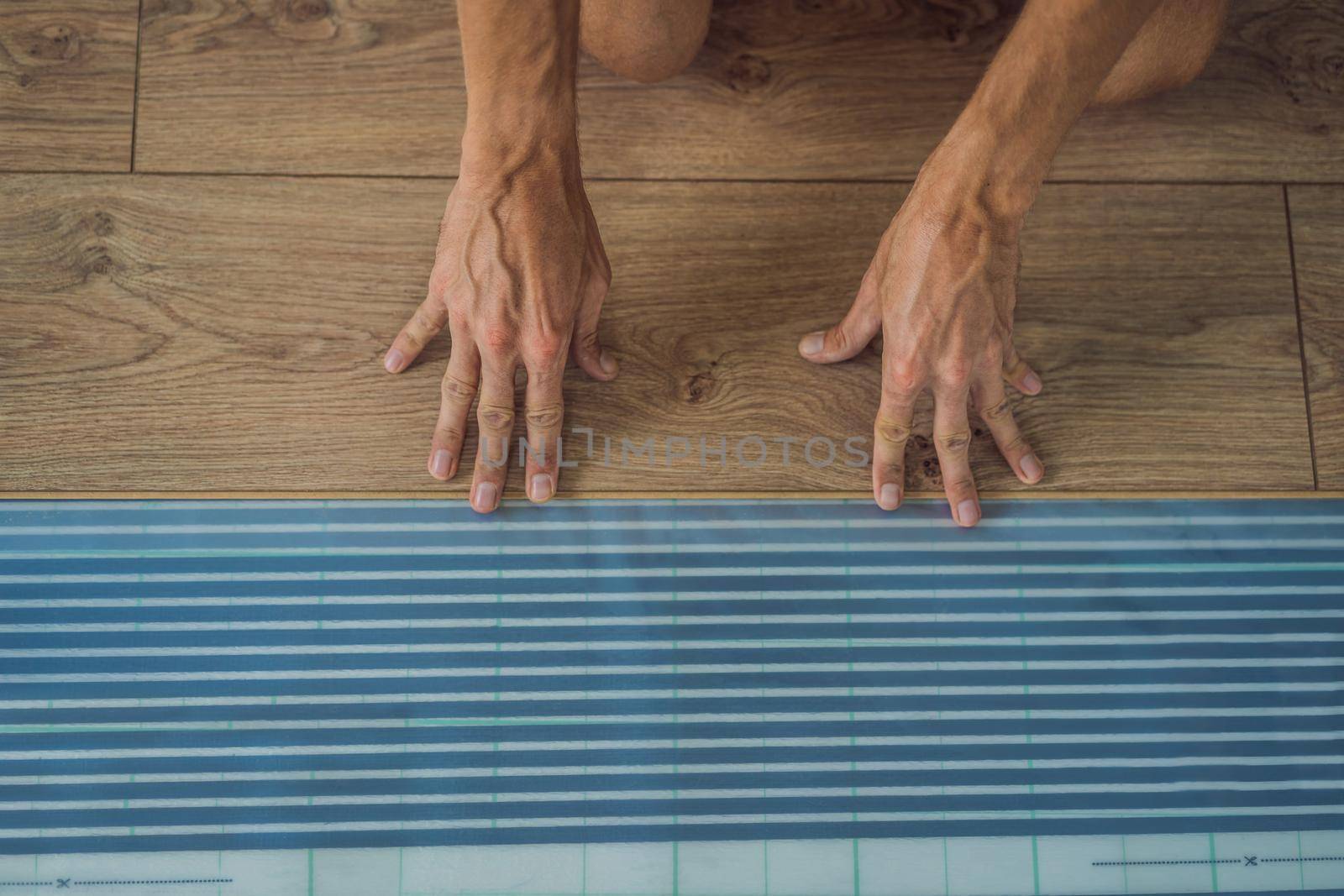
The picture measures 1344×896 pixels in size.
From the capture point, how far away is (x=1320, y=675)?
96cm

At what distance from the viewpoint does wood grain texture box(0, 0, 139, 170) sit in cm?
103

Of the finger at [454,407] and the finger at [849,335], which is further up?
the finger at [849,335]

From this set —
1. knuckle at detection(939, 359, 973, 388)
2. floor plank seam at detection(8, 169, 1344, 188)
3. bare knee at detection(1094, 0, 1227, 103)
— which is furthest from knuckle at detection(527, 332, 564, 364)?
bare knee at detection(1094, 0, 1227, 103)

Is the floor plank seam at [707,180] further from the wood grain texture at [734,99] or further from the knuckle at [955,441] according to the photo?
the knuckle at [955,441]

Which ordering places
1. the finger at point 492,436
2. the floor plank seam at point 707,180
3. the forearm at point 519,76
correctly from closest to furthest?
the forearm at point 519,76, the finger at point 492,436, the floor plank seam at point 707,180

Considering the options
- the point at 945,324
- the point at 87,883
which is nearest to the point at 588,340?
the point at 945,324

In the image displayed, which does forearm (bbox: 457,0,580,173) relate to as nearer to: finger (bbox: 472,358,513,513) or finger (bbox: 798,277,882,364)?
finger (bbox: 472,358,513,513)

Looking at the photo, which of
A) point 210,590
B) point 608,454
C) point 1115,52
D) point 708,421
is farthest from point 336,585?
point 1115,52

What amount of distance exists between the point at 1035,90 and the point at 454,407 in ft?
1.98

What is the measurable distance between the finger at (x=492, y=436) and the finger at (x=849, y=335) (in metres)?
0.30

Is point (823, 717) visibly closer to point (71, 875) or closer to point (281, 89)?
Answer: point (71, 875)

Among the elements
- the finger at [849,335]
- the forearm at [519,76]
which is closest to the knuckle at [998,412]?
the finger at [849,335]

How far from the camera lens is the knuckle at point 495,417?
926 millimetres

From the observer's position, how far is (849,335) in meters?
0.96
